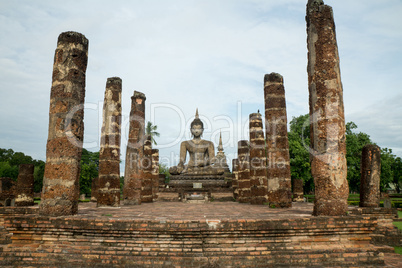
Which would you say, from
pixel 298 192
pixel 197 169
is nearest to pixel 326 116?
pixel 298 192

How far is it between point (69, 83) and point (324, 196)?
20.1ft

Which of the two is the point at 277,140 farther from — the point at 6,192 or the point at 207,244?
the point at 6,192

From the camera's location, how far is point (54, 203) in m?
6.47

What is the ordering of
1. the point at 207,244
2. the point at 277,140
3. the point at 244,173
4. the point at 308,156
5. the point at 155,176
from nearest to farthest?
the point at 207,244 → the point at 277,140 → the point at 244,173 → the point at 155,176 → the point at 308,156

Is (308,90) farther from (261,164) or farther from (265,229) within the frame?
(261,164)

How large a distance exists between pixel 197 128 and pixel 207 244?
54.6 feet

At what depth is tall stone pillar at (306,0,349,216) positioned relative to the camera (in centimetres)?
610

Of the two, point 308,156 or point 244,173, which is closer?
point 244,173

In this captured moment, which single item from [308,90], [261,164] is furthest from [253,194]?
[308,90]

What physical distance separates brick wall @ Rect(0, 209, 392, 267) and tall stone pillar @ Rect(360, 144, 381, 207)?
405 centimetres

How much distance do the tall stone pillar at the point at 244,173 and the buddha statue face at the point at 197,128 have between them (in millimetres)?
5536

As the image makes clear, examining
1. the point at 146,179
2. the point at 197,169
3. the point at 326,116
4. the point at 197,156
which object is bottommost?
the point at 146,179

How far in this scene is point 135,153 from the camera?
13.4 meters

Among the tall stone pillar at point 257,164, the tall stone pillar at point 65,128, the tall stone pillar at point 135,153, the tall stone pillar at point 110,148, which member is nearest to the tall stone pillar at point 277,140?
the tall stone pillar at point 257,164
